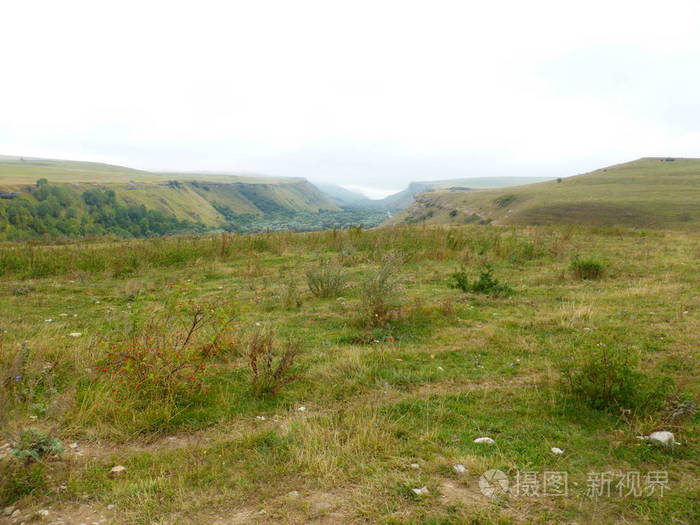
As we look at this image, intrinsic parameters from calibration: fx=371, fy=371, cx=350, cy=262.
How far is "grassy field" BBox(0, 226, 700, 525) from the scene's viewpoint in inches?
112

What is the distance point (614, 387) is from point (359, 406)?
9.08 ft

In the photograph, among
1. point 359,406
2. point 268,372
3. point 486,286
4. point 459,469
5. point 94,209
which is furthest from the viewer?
point 94,209

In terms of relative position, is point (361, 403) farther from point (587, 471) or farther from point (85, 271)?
point (85, 271)

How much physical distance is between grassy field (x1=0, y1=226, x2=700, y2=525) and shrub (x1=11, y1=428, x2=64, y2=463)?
0.14 ft

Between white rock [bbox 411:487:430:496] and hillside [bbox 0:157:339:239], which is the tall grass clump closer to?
white rock [bbox 411:487:430:496]

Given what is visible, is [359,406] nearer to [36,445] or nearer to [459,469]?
[459,469]

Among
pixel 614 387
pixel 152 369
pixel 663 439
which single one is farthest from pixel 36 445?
pixel 614 387

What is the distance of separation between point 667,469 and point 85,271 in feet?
46.2

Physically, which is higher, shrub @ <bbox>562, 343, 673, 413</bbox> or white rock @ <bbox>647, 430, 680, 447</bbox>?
shrub @ <bbox>562, 343, 673, 413</bbox>

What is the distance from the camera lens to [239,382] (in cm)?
485

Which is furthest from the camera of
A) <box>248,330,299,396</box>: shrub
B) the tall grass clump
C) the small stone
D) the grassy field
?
<box>248,330,299,396</box>: shrub

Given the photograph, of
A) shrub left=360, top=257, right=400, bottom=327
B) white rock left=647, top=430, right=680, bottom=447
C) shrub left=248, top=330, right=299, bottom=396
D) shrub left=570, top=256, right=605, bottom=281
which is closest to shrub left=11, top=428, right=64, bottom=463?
shrub left=248, top=330, right=299, bottom=396

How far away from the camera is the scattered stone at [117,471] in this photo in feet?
10.5

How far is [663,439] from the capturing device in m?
3.32
